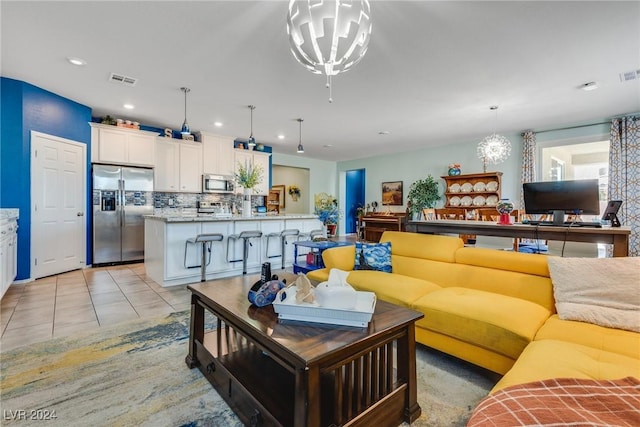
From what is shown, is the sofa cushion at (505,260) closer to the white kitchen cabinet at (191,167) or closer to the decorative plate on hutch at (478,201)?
the decorative plate on hutch at (478,201)

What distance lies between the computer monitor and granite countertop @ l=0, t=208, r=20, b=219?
5.19 metres

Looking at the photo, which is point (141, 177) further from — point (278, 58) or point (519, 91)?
point (519, 91)

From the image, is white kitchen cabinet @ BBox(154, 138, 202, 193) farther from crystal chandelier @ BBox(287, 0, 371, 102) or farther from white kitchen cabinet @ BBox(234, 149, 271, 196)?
crystal chandelier @ BBox(287, 0, 371, 102)

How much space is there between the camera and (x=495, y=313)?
183cm

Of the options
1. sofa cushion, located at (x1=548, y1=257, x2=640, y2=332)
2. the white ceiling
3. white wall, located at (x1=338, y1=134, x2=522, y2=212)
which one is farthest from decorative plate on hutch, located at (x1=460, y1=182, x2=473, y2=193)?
sofa cushion, located at (x1=548, y1=257, x2=640, y2=332)

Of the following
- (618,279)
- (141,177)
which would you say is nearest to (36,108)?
(141,177)

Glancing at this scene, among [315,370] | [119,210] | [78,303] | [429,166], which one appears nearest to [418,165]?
[429,166]

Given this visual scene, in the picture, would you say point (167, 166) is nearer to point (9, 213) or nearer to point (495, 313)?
point (9, 213)

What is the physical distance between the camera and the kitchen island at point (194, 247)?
404 cm

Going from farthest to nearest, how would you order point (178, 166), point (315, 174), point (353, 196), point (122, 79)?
point (353, 196) → point (315, 174) → point (178, 166) → point (122, 79)

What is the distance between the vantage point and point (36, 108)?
4094 mm

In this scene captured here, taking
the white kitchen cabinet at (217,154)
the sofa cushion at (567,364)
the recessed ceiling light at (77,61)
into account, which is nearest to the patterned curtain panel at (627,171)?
the sofa cushion at (567,364)

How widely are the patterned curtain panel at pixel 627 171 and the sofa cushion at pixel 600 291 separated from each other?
431cm

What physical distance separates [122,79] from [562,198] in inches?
198
